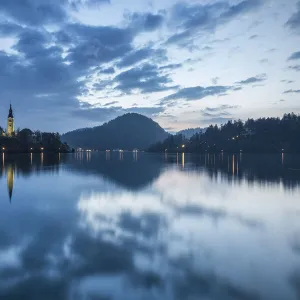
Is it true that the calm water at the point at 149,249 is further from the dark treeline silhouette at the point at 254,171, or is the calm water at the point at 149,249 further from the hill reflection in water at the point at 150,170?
the dark treeline silhouette at the point at 254,171

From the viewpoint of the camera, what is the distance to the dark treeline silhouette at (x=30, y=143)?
149 m

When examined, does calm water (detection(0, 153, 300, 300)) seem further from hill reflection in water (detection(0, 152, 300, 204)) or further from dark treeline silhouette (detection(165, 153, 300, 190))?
dark treeline silhouette (detection(165, 153, 300, 190))

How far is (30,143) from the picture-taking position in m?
167

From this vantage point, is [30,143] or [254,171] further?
[30,143]

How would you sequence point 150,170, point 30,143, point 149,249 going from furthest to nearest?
point 30,143, point 150,170, point 149,249

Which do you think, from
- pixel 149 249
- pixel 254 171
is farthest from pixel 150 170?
pixel 149 249

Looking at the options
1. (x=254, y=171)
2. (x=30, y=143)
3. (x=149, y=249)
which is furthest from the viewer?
(x=30, y=143)

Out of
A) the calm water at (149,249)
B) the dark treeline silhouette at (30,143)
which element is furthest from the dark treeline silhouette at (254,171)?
the dark treeline silhouette at (30,143)

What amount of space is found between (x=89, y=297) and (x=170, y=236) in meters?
5.25

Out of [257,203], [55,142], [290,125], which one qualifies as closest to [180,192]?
[257,203]

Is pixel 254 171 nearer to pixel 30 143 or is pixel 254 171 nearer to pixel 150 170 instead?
pixel 150 170

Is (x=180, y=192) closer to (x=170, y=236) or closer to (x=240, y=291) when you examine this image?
(x=170, y=236)

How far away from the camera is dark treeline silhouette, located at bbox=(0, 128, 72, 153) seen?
149m

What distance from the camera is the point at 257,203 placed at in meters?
18.0
